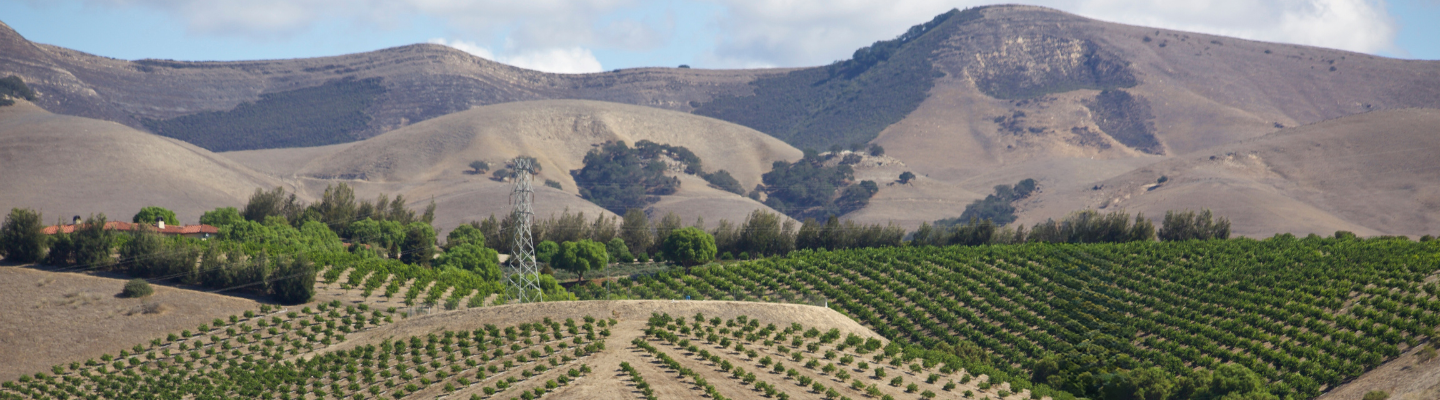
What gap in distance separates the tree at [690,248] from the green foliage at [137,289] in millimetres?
38913

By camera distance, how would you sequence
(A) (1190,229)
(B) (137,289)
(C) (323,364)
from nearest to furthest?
(C) (323,364) → (B) (137,289) → (A) (1190,229)

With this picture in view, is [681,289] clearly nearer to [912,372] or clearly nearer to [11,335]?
[912,372]

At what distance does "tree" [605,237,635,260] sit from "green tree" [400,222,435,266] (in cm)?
1604

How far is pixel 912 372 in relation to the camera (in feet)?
144

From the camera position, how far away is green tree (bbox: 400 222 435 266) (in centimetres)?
8588

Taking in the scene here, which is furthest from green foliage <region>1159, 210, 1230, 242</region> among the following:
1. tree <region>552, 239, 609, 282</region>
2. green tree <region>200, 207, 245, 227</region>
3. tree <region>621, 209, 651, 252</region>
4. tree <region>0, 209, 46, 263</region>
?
tree <region>0, 209, 46, 263</region>

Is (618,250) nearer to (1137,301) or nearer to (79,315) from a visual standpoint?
(79,315)

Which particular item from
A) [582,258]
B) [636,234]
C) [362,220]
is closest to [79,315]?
[582,258]

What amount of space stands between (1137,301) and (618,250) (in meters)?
49.2

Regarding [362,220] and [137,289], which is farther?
[362,220]

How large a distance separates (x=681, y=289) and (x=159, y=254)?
32.5 meters

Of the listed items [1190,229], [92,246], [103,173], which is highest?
[103,173]

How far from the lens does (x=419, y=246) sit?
89.2 metres

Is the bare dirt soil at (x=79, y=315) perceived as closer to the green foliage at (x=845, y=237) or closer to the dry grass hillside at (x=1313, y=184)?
the green foliage at (x=845, y=237)
